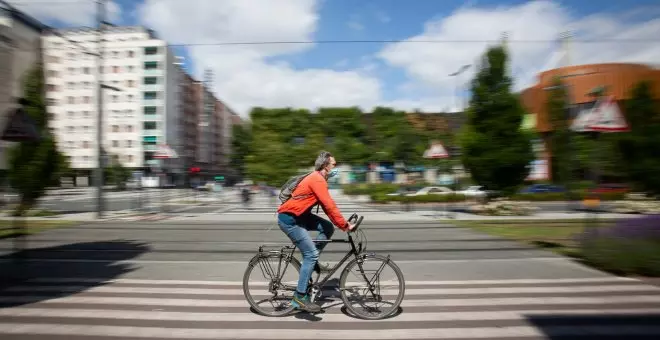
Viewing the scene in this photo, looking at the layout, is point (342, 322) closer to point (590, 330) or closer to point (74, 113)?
point (590, 330)

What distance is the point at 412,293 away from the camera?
19.2 ft

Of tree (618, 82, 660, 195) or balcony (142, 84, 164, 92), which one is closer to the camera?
tree (618, 82, 660, 195)

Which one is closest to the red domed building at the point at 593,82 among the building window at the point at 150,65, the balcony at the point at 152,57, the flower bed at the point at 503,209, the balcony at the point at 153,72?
the flower bed at the point at 503,209

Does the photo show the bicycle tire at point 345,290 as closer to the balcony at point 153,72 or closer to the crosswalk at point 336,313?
the crosswalk at point 336,313

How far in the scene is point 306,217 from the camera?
4738 mm

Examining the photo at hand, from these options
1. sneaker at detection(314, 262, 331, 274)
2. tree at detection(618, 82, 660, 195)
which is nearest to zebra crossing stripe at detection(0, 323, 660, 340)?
sneaker at detection(314, 262, 331, 274)

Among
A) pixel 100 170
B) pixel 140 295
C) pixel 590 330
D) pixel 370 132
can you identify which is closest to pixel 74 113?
pixel 370 132

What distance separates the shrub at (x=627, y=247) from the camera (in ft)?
21.7

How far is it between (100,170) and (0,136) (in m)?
11.7

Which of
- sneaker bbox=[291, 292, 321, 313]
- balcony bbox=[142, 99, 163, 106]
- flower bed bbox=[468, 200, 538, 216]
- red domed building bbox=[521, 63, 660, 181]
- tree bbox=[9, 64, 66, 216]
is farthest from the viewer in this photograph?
balcony bbox=[142, 99, 163, 106]

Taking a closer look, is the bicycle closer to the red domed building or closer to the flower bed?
the red domed building

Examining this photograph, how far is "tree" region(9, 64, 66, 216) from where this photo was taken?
56.9 feet

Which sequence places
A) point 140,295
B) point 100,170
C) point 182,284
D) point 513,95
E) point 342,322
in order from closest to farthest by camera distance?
point 342,322, point 140,295, point 182,284, point 100,170, point 513,95

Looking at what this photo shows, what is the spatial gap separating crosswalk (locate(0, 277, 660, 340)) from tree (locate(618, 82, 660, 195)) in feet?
43.4
